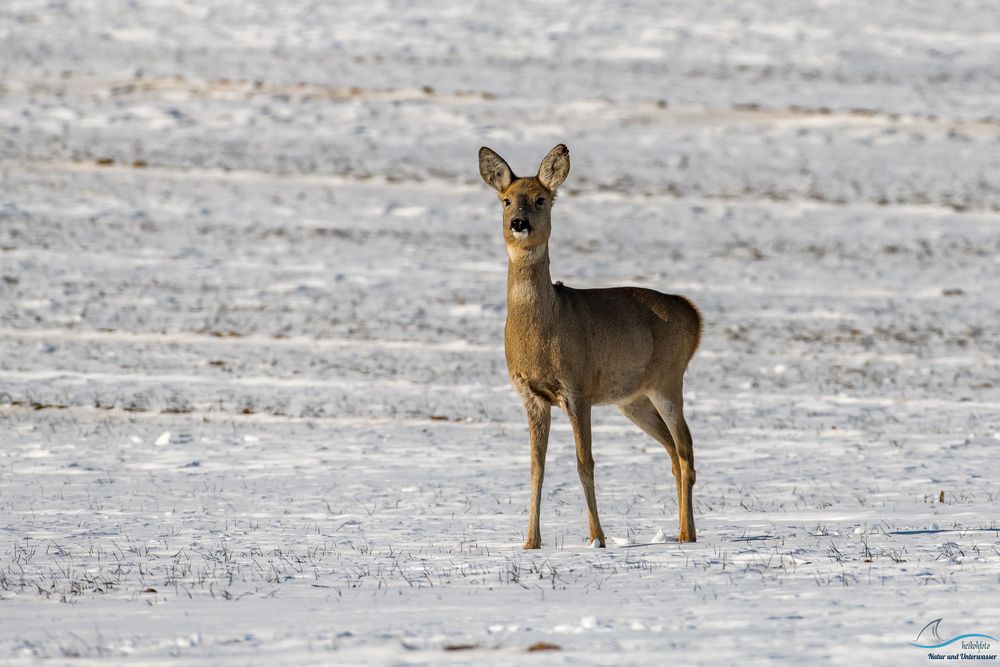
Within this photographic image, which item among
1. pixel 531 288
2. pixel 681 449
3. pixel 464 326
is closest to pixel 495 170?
pixel 531 288

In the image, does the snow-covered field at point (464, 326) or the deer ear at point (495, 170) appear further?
the deer ear at point (495, 170)

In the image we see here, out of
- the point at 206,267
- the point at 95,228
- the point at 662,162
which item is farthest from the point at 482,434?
the point at 662,162

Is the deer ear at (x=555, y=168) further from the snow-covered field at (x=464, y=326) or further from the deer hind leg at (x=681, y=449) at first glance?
the snow-covered field at (x=464, y=326)

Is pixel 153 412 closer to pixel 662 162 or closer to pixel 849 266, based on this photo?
pixel 849 266

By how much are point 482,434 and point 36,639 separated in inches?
389

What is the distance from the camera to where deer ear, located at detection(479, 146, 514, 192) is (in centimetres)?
1063

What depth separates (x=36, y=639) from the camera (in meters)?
7.27

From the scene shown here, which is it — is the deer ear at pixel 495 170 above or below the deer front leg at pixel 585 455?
above

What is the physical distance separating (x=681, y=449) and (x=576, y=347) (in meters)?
1.26

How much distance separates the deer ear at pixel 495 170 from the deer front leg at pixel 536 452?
5.42 ft

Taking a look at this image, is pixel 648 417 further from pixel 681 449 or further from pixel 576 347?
pixel 576 347

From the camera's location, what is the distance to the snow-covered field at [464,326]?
8180 millimetres

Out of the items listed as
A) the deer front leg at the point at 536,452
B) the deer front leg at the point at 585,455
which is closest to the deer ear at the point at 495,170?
the deer front leg at the point at 536,452

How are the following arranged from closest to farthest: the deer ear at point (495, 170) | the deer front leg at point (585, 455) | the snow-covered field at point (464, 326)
Answer: 1. the snow-covered field at point (464, 326)
2. the deer front leg at point (585, 455)
3. the deer ear at point (495, 170)
